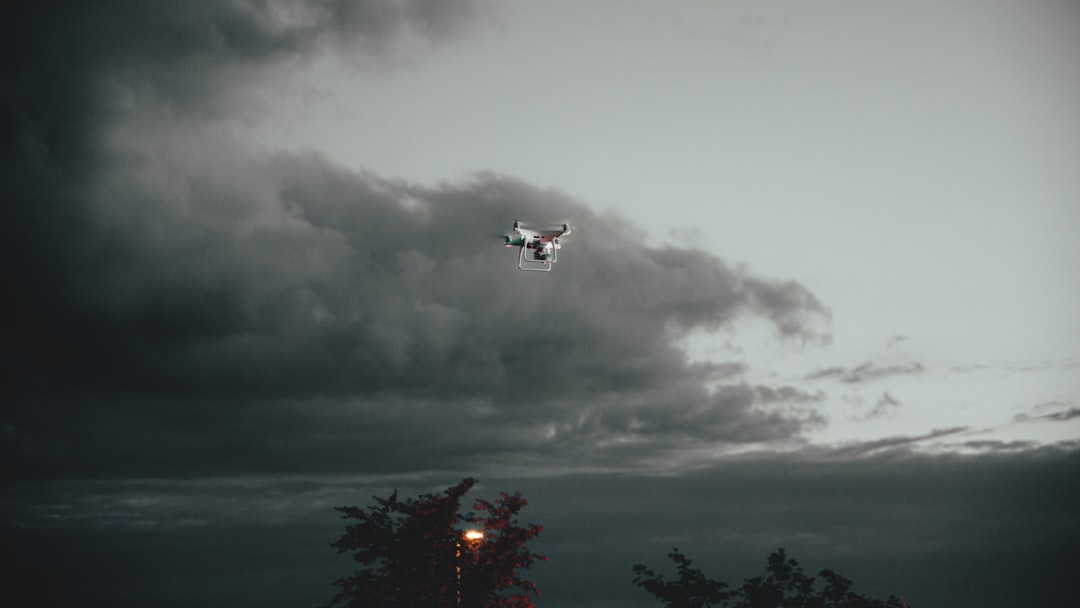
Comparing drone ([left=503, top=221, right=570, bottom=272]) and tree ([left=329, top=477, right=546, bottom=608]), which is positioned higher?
drone ([left=503, top=221, right=570, bottom=272])

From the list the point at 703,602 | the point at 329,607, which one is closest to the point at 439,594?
the point at 329,607

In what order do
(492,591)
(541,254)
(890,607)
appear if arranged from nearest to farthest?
1. (541,254)
2. (890,607)
3. (492,591)

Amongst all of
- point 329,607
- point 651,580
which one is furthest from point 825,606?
A: point 329,607

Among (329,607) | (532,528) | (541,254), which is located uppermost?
(541,254)

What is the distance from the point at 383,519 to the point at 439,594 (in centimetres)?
411

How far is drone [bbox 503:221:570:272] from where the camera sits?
952 inches

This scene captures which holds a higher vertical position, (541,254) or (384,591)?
(541,254)

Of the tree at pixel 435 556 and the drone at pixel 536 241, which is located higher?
the drone at pixel 536 241

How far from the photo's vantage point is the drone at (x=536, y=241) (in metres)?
24.2

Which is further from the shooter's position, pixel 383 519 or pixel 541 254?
pixel 383 519

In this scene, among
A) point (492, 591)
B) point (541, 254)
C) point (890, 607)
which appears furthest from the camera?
point (492, 591)

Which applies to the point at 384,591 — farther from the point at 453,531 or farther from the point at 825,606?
the point at 825,606

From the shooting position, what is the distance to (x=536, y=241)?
24.7 m

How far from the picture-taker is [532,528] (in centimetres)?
3325
